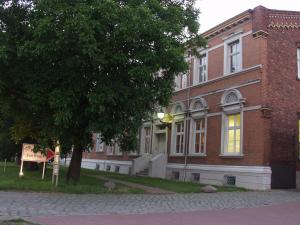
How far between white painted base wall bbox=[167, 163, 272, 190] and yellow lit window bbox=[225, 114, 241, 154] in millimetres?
996

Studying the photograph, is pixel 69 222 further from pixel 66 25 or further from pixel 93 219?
pixel 66 25

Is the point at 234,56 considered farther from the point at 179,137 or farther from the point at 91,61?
the point at 91,61

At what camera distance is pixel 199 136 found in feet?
89.0

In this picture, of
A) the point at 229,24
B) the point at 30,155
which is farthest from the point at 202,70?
the point at 30,155

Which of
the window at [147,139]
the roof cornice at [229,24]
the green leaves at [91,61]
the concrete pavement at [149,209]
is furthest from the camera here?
the window at [147,139]

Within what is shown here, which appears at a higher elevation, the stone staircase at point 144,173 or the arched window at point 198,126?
the arched window at point 198,126

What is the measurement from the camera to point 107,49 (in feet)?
51.9

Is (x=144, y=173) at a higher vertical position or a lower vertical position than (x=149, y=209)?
higher

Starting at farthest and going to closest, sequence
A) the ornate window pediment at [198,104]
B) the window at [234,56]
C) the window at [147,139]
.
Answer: the window at [147,139] → the ornate window pediment at [198,104] → the window at [234,56]

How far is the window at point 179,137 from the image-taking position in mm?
28938

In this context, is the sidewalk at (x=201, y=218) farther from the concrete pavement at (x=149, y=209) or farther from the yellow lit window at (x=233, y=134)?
the yellow lit window at (x=233, y=134)

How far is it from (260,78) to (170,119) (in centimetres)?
847

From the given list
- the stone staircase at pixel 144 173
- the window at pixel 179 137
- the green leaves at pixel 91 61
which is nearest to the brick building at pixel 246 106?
the window at pixel 179 137

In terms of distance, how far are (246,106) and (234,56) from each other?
11.3ft
